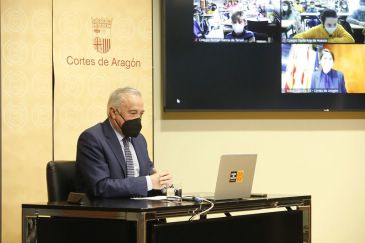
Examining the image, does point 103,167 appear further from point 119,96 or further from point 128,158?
point 119,96

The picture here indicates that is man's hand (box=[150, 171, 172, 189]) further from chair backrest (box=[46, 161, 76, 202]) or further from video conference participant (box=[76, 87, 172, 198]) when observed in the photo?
chair backrest (box=[46, 161, 76, 202])

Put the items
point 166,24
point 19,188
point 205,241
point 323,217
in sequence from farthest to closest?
point 323,217
point 166,24
point 19,188
point 205,241

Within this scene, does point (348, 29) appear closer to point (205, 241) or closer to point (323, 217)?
point (323, 217)

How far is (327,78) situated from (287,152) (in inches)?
30.1

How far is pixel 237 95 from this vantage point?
6.24 metres

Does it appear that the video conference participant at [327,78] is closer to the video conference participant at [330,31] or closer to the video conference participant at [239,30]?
the video conference participant at [330,31]

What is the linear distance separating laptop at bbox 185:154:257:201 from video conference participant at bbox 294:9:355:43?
2.47m

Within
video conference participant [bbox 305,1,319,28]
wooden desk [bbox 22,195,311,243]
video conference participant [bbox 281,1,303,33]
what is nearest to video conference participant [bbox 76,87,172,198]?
wooden desk [bbox 22,195,311,243]

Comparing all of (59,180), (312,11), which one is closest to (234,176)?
(59,180)

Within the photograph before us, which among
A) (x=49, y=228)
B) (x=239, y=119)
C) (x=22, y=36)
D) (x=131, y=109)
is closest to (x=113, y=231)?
(x=49, y=228)

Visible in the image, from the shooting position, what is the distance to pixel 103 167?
4.33 m

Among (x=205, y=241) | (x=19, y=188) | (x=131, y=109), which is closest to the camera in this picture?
(x=205, y=241)

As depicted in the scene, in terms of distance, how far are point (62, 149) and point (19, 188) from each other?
46cm

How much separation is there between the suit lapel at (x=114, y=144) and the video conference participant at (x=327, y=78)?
2481 millimetres
